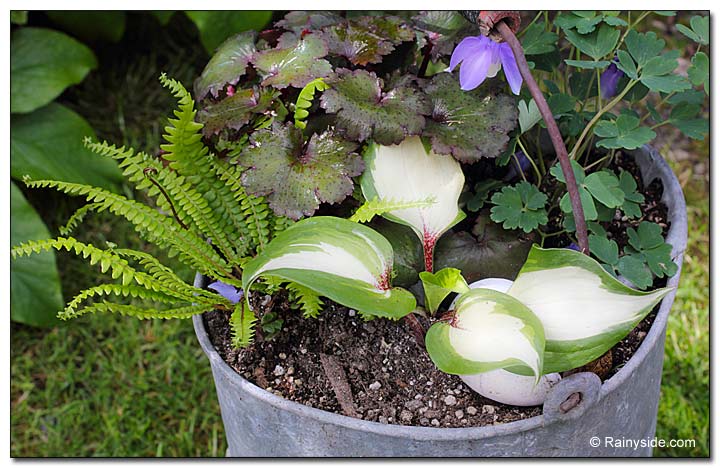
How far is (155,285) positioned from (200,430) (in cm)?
65

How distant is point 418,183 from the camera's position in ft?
2.85

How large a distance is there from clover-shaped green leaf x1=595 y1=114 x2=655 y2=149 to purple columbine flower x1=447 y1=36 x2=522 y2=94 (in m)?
0.12

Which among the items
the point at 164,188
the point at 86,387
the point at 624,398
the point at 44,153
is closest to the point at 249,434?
the point at 164,188

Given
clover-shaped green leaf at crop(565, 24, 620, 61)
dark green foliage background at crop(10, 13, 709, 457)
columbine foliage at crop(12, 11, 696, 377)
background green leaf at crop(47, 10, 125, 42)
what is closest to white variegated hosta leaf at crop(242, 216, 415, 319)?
columbine foliage at crop(12, 11, 696, 377)

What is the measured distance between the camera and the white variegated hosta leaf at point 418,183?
85cm

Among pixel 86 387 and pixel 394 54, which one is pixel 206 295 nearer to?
pixel 394 54

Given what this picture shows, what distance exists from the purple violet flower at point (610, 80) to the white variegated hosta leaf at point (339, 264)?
391mm

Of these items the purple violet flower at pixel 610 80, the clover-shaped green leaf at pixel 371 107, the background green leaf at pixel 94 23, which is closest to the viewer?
the clover-shaped green leaf at pixel 371 107

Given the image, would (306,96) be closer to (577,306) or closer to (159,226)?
(159,226)

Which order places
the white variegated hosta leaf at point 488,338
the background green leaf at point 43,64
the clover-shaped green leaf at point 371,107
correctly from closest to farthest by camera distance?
the white variegated hosta leaf at point 488,338 → the clover-shaped green leaf at point 371,107 → the background green leaf at point 43,64

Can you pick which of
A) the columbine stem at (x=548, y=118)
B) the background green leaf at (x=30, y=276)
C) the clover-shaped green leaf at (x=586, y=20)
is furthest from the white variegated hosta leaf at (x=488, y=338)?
the background green leaf at (x=30, y=276)

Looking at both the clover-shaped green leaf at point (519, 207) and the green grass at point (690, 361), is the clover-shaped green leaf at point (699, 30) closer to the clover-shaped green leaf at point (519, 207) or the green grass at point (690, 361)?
the clover-shaped green leaf at point (519, 207)

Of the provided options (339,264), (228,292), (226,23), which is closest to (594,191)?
(339,264)

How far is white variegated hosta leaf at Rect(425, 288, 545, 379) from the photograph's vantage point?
0.71 metres
